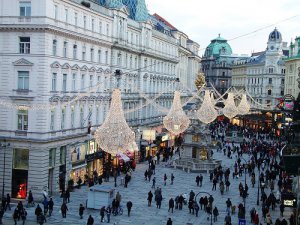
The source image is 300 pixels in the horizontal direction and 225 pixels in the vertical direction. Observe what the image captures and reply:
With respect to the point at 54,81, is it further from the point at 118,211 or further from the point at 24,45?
the point at 118,211

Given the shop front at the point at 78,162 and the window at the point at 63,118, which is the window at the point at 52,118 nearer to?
the window at the point at 63,118

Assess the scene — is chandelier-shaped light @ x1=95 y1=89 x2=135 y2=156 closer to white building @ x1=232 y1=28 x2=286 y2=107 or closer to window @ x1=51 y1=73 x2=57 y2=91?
window @ x1=51 y1=73 x2=57 y2=91

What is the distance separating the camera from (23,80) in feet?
139

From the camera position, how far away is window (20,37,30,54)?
42.0 meters

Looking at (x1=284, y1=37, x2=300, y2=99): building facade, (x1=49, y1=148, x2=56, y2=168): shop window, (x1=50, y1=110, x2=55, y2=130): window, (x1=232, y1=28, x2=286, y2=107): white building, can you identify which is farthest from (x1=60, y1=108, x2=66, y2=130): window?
(x1=232, y1=28, x2=286, y2=107): white building

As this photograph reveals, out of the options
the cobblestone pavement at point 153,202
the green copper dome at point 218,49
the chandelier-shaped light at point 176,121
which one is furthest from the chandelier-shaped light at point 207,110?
the green copper dome at point 218,49

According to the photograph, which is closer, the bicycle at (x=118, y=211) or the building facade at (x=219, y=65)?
the bicycle at (x=118, y=211)

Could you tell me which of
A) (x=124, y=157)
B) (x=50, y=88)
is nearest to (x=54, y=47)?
(x=50, y=88)

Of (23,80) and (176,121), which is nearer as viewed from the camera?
(23,80)

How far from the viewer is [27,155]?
42094 millimetres

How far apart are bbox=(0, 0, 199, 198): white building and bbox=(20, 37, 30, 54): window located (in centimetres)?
8

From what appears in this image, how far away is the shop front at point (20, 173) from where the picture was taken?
42.2m

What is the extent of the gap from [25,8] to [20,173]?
13138 millimetres

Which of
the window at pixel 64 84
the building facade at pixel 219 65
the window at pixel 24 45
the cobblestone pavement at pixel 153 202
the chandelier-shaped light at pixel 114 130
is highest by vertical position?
the building facade at pixel 219 65
